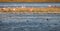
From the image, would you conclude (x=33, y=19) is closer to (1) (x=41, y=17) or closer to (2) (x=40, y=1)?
(1) (x=41, y=17)

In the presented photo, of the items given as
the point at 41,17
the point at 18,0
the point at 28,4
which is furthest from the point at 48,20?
the point at 18,0

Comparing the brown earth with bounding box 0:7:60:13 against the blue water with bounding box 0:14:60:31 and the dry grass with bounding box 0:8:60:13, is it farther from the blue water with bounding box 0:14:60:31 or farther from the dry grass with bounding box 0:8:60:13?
the blue water with bounding box 0:14:60:31

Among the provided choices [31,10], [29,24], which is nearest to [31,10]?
[31,10]

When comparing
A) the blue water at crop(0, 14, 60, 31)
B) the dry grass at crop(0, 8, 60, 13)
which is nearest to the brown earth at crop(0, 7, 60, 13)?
the dry grass at crop(0, 8, 60, 13)

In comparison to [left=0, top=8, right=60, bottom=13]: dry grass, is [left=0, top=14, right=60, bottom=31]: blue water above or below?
below

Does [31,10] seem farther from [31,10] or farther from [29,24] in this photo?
[29,24]

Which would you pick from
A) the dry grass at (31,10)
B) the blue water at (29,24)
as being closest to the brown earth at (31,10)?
the dry grass at (31,10)

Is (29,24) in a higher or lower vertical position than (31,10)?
lower

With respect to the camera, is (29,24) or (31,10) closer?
(29,24)

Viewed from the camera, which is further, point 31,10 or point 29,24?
point 31,10

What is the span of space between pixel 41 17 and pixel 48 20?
26 centimetres

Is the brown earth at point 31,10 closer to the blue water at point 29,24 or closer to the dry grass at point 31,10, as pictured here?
the dry grass at point 31,10

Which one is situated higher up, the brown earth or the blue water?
the brown earth

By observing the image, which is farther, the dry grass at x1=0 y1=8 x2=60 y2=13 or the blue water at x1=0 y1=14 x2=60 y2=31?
the dry grass at x1=0 y1=8 x2=60 y2=13
